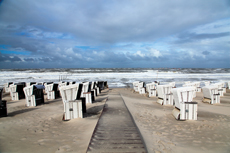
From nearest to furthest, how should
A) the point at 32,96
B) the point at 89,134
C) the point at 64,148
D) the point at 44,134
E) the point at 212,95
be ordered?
the point at 64,148
the point at 89,134
the point at 44,134
the point at 32,96
the point at 212,95

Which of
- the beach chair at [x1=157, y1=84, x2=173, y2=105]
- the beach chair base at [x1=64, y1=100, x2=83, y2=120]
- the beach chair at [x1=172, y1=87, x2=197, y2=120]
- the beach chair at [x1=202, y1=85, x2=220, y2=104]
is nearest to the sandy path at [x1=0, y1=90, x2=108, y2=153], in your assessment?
the beach chair base at [x1=64, y1=100, x2=83, y2=120]

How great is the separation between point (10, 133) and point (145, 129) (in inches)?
166

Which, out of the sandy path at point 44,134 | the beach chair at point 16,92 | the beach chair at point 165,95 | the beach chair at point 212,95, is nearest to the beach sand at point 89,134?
the sandy path at point 44,134

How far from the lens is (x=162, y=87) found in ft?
29.6

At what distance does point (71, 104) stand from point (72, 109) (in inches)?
7.6

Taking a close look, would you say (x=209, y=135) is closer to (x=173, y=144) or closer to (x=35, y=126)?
(x=173, y=144)

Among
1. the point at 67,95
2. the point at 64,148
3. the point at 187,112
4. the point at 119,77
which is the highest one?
the point at 67,95

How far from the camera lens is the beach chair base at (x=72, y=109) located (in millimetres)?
5477

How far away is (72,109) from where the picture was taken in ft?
18.1

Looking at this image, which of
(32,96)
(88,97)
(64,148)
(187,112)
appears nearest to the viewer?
(64,148)

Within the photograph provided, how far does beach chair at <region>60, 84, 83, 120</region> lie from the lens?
18.0 feet

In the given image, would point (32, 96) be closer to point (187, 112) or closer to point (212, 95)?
point (187, 112)

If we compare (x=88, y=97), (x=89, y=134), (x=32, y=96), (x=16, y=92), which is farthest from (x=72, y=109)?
(x=16, y=92)

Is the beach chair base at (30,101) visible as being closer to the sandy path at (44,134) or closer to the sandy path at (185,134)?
the sandy path at (44,134)
